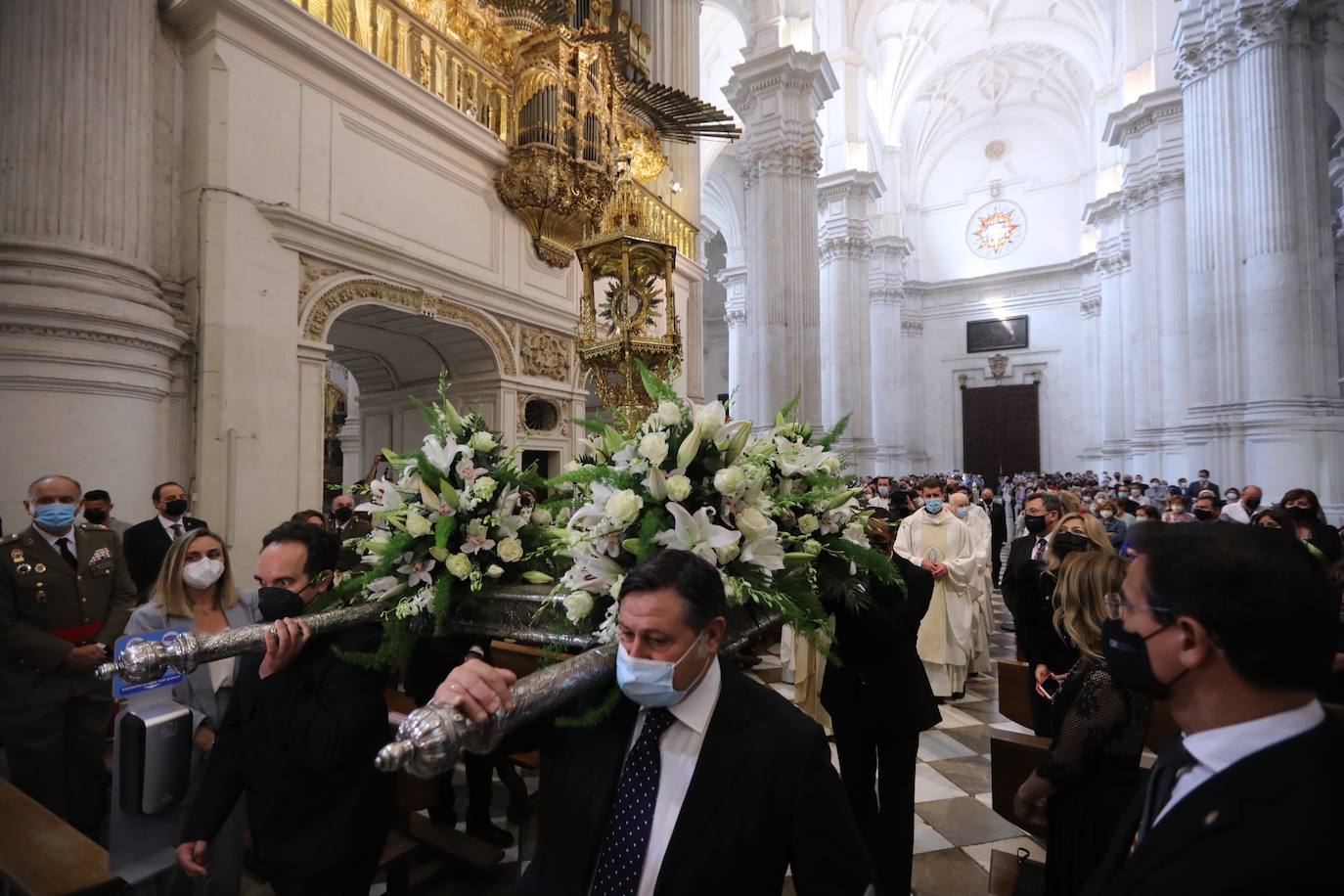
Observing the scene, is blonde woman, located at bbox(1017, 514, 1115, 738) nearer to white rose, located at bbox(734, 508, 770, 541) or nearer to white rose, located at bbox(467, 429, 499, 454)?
white rose, located at bbox(734, 508, 770, 541)

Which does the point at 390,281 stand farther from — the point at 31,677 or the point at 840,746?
the point at 840,746

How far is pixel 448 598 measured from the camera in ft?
6.81

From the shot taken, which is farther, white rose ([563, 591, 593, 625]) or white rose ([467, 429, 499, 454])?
white rose ([467, 429, 499, 454])

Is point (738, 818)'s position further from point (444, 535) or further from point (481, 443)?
point (481, 443)

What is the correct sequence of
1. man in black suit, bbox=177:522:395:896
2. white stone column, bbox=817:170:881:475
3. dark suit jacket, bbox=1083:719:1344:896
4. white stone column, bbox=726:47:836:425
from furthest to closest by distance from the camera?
white stone column, bbox=817:170:881:475 → white stone column, bbox=726:47:836:425 → man in black suit, bbox=177:522:395:896 → dark suit jacket, bbox=1083:719:1344:896

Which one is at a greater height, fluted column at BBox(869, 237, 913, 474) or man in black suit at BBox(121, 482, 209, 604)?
fluted column at BBox(869, 237, 913, 474)

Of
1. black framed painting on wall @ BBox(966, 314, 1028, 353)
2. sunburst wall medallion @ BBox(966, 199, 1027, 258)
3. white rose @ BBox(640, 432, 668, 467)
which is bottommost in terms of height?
white rose @ BBox(640, 432, 668, 467)

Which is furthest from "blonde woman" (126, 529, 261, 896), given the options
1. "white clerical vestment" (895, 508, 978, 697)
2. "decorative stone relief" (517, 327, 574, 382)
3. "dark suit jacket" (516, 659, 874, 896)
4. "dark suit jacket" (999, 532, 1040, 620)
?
"decorative stone relief" (517, 327, 574, 382)

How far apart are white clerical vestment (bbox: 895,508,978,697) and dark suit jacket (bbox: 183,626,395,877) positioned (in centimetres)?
461

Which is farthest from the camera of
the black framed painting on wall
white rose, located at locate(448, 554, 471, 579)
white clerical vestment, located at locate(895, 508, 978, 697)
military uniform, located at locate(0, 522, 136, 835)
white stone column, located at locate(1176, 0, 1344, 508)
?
the black framed painting on wall

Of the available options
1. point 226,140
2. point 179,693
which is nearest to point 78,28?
point 226,140

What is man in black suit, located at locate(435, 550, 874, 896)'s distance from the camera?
1.36 metres

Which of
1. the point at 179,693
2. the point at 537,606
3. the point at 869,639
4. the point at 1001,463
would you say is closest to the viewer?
the point at 537,606

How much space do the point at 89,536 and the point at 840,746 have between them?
3885 millimetres
